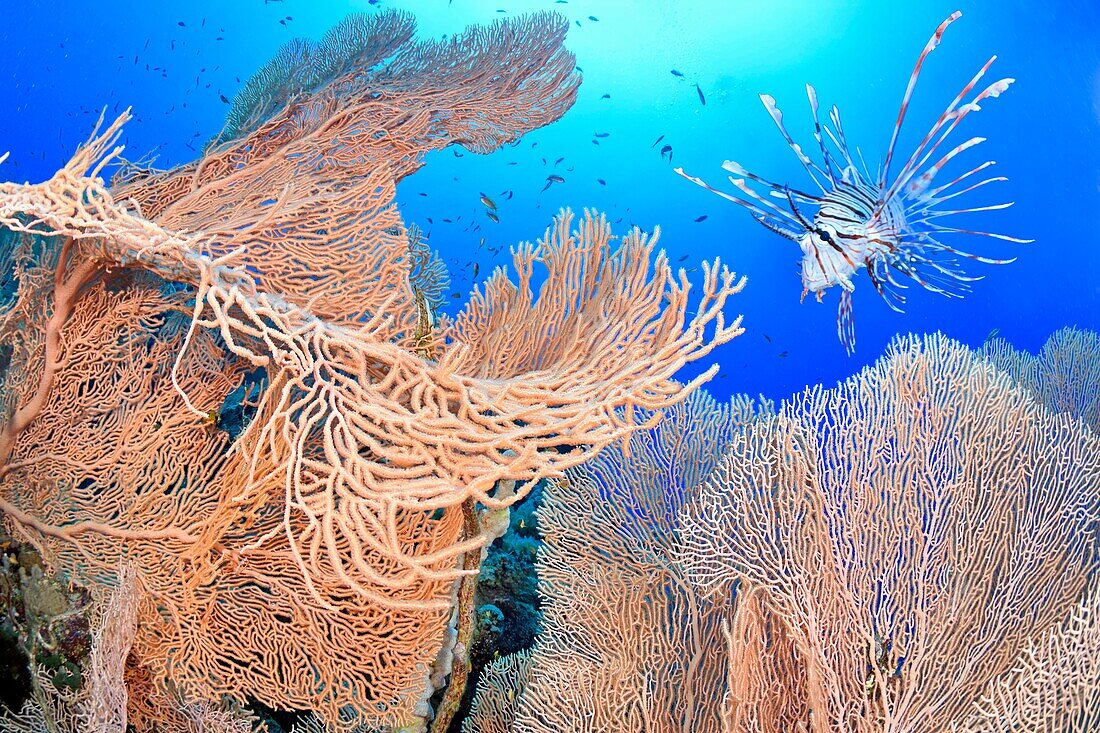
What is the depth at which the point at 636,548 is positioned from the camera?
3252 millimetres

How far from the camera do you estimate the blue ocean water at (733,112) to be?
19.5m

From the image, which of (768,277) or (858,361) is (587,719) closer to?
(858,361)

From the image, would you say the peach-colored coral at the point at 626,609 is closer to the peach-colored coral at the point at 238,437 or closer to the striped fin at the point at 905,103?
the peach-colored coral at the point at 238,437

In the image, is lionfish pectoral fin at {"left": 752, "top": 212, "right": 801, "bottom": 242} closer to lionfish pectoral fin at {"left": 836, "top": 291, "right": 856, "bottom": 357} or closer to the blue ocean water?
lionfish pectoral fin at {"left": 836, "top": 291, "right": 856, "bottom": 357}

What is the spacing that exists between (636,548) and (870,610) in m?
1.16

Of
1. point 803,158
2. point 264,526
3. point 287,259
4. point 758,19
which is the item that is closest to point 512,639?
point 264,526

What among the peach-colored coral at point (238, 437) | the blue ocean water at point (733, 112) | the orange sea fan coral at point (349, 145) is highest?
the blue ocean water at point (733, 112)

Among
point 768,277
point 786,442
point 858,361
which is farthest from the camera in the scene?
point 768,277

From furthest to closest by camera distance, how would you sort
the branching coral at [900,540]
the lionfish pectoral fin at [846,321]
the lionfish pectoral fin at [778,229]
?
the lionfish pectoral fin at [846,321] < the lionfish pectoral fin at [778,229] < the branching coral at [900,540]

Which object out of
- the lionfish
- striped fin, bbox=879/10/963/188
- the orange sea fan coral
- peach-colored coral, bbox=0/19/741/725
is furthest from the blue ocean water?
peach-colored coral, bbox=0/19/741/725

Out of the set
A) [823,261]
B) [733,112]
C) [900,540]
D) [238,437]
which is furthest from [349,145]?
[733,112]

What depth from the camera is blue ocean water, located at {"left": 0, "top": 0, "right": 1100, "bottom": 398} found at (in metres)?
19.5

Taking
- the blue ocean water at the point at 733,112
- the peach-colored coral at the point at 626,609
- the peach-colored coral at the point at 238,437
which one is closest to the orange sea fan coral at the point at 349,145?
the peach-colored coral at the point at 238,437

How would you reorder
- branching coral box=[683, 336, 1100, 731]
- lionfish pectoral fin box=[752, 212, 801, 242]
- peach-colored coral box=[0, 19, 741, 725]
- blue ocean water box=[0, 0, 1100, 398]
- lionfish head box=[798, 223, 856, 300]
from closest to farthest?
branching coral box=[683, 336, 1100, 731] → peach-colored coral box=[0, 19, 741, 725] → lionfish pectoral fin box=[752, 212, 801, 242] → lionfish head box=[798, 223, 856, 300] → blue ocean water box=[0, 0, 1100, 398]
